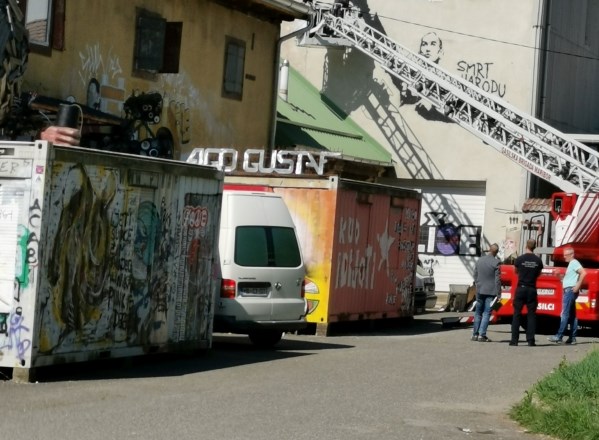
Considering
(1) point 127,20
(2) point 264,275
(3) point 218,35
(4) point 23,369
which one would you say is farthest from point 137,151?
(4) point 23,369

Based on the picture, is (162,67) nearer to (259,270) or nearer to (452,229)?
(259,270)

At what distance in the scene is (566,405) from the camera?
11844mm

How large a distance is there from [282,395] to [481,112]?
22131 mm

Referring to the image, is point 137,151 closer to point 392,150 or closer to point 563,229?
point 563,229

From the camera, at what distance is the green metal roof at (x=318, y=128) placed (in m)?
34.1

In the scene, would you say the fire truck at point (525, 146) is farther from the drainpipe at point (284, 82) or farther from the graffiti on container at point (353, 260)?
the graffiti on container at point (353, 260)

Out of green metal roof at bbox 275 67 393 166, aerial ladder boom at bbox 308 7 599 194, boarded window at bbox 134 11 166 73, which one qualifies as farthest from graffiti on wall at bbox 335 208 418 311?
green metal roof at bbox 275 67 393 166

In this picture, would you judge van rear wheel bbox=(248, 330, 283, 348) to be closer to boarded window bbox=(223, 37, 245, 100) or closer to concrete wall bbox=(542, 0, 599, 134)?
boarded window bbox=(223, 37, 245, 100)

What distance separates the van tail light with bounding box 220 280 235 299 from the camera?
59.2ft

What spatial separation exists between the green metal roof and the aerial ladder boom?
213 centimetres

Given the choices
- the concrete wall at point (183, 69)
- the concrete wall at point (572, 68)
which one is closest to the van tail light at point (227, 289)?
the concrete wall at point (183, 69)

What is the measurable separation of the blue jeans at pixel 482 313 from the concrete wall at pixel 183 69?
7837 millimetres

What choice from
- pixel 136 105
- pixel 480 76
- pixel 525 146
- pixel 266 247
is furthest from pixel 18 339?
pixel 480 76

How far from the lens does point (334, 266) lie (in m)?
22.4
